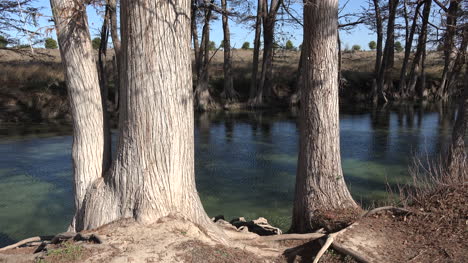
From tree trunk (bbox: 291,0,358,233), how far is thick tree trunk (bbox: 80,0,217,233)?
7.00 feet

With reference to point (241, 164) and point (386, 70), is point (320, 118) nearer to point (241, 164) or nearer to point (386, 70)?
point (241, 164)

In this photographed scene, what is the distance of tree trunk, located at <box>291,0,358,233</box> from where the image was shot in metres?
6.08

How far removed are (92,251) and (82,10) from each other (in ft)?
9.25

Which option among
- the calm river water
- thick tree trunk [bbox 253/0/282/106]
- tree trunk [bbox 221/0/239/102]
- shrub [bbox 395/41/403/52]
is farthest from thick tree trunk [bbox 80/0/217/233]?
shrub [bbox 395/41/403/52]

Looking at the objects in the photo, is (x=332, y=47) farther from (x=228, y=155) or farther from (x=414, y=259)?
(x=228, y=155)

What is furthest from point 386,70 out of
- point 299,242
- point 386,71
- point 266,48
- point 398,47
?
point 299,242

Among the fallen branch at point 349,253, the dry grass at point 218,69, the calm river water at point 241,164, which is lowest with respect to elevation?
the calm river water at point 241,164

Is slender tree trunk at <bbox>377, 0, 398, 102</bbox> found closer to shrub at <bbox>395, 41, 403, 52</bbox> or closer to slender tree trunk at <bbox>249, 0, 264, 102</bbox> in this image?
slender tree trunk at <bbox>249, 0, 264, 102</bbox>

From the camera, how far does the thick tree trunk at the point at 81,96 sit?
512 centimetres

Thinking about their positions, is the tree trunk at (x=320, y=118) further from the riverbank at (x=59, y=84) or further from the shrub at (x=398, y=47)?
the shrub at (x=398, y=47)

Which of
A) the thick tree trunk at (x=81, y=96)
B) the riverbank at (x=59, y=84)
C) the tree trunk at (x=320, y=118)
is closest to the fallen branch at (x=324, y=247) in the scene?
the tree trunk at (x=320, y=118)

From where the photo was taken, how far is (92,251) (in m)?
4.21

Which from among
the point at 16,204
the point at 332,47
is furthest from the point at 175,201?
the point at 16,204

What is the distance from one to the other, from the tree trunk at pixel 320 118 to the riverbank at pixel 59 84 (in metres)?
13.2
